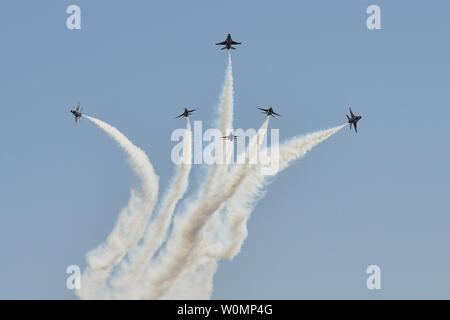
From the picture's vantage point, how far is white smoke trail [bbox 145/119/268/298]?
17525cm

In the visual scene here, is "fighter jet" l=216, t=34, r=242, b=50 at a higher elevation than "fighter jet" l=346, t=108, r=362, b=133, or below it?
higher

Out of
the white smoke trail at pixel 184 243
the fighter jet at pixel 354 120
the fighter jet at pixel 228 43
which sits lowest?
the white smoke trail at pixel 184 243

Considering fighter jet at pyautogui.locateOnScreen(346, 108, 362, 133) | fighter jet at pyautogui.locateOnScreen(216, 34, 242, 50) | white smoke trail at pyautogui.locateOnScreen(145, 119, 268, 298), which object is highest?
fighter jet at pyautogui.locateOnScreen(216, 34, 242, 50)

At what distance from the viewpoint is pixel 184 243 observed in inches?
6934

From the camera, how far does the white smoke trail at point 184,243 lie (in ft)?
575

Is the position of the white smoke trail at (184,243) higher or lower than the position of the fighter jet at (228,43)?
lower

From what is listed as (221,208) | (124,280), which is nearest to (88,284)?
(124,280)

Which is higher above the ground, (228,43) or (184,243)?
(228,43)

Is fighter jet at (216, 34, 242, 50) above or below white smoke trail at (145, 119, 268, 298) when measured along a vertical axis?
above
